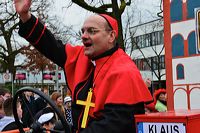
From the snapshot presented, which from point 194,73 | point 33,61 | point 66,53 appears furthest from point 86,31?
point 33,61

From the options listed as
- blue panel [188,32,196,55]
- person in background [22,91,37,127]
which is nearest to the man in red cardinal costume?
person in background [22,91,37,127]

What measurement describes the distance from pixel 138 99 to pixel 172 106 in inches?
178

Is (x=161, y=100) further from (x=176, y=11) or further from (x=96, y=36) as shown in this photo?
(x=96, y=36)

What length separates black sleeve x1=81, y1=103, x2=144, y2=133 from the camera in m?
2.53

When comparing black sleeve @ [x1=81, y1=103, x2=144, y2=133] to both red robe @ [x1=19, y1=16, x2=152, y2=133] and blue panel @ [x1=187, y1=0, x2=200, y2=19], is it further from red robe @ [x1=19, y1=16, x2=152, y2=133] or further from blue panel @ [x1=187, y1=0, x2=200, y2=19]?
blue panel @ [x1=187, y1=0, x2=200, y2=19]

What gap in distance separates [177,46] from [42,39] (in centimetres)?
420

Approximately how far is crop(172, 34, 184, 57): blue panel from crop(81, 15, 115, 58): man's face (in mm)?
4030

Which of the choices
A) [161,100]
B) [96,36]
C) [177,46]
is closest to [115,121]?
[96,36]

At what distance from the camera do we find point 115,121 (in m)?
2.53

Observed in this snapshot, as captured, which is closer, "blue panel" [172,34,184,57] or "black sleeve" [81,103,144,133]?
"black sleeve" [81,103,144,133]

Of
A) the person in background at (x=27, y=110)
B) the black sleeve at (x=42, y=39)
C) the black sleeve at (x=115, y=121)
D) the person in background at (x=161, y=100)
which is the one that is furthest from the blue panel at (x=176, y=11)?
the black sleeve at (x=115, y=121)

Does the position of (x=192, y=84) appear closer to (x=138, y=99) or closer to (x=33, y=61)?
(x=138, y=99)

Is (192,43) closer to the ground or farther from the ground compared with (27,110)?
farther from the ground

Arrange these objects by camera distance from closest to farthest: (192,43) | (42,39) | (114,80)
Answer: (114,80) → (42,39) → (192,43)
